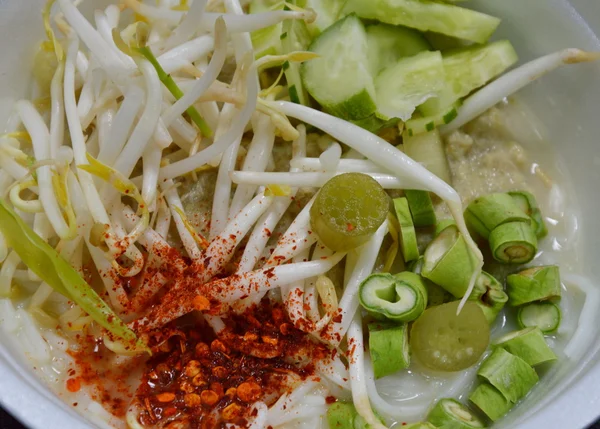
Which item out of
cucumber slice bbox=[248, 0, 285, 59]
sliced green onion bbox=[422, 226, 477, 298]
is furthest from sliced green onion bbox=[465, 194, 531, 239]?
cucumber slice bbox=[248, 0, 285, 59]

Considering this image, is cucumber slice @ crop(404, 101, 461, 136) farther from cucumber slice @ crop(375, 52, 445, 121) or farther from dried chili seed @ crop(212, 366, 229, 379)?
dried chili seed @ crop(212, 366, 229, 379)

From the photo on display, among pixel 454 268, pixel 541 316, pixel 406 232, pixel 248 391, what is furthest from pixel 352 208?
pixel 541 316

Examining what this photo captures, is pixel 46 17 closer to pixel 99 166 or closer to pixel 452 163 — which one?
pixel 99 166

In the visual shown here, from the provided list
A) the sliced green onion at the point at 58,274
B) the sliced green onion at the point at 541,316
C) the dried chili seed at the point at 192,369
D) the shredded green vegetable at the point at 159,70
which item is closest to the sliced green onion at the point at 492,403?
the sliced green onion at the point at 541,316

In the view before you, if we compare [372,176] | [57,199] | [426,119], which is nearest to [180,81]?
[57,199]

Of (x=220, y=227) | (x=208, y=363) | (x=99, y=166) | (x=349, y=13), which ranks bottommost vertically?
(x=208, y=363)
